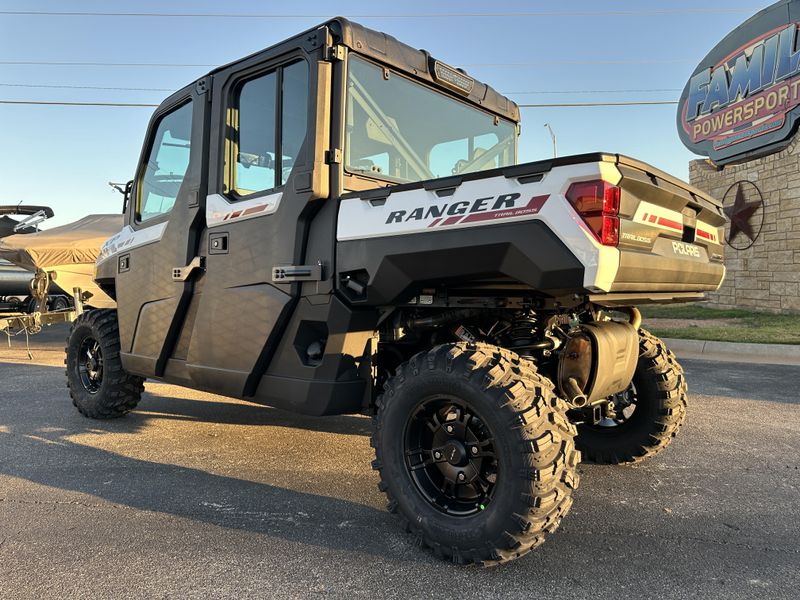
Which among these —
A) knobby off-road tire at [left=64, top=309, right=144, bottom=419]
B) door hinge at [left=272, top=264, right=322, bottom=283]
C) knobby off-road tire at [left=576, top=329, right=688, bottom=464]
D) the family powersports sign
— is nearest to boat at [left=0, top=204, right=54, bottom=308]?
knobby off-road tire at [left=64, top=309, right=144, bottom=419]

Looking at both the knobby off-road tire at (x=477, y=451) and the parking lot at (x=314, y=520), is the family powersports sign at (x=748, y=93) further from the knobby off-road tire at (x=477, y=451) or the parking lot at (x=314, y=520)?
the knobby off-road tire at (x=477, y=451)

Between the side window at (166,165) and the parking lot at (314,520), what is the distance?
1.98 m

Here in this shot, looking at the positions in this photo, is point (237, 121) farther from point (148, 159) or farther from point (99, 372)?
point (99, 372)

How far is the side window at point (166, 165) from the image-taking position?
4.44m

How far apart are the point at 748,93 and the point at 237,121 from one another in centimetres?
1495

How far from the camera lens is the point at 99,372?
5551mm

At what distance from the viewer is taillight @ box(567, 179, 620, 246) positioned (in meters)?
2.43

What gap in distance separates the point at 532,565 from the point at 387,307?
1.54m

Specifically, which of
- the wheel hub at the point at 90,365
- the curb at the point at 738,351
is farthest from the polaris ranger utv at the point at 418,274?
the curb at the point at 738,351

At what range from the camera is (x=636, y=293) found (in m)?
2.83

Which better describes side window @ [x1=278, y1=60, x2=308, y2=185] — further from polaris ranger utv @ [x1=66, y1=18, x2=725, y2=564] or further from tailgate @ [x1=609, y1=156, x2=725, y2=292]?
tailgate @ [x1=609, y1=156, x2=725, y2=292]

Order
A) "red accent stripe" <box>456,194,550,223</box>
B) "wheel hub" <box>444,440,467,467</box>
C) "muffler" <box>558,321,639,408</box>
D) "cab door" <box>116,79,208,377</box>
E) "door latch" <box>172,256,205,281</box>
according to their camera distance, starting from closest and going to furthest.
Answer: "red accent stripe" <box>456,194,550,223</box>
"wheel hub" <box>444,440,467,467</box>
"muffler" <box>558,321,639,408</box>
"door latch" <box>172,256,205,281</box>
"cab door" <box>116,79,208,377</box>

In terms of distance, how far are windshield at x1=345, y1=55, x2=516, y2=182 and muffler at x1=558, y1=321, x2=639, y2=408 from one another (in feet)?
5.03

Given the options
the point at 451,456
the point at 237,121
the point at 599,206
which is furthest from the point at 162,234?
the point at 599,206
